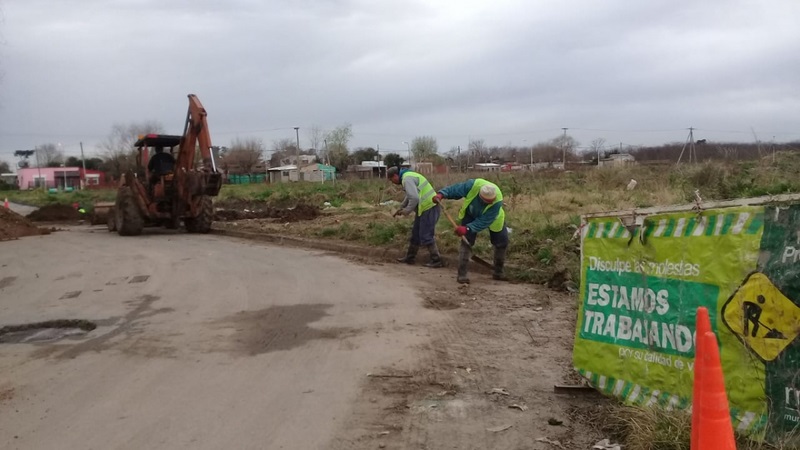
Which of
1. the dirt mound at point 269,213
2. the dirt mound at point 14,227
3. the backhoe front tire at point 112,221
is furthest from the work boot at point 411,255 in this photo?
the dirt mound at point 14,227

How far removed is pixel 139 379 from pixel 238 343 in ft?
4.06

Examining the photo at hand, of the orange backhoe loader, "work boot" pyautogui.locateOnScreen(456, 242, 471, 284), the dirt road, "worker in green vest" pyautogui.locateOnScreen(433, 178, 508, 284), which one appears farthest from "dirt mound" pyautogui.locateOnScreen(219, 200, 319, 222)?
"work boot" pyautogui.locateOnScreen(456, 242, 471, 284)

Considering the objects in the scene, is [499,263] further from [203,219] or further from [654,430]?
[203,219]

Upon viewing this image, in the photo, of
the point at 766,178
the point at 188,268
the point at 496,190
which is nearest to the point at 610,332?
the point at 496,190

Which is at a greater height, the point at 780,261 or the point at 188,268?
the point at 780,261

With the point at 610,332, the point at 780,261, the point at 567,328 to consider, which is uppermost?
the point at 780,261

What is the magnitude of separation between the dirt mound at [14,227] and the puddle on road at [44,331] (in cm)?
1229

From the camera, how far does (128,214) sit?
715 inches

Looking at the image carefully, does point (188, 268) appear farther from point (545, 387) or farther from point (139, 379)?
point (545, 387)

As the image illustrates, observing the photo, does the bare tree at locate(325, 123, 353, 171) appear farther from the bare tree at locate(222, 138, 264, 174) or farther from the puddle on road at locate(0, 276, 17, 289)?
the puddle on road at locate(0, 276, 17, 289)

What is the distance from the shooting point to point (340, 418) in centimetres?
470

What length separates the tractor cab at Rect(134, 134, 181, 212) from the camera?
18344 millimetres

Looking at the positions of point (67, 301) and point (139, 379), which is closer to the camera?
point (139, 379)

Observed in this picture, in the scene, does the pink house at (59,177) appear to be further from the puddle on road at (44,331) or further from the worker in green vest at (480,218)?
the worker in green vest at (480,218)
